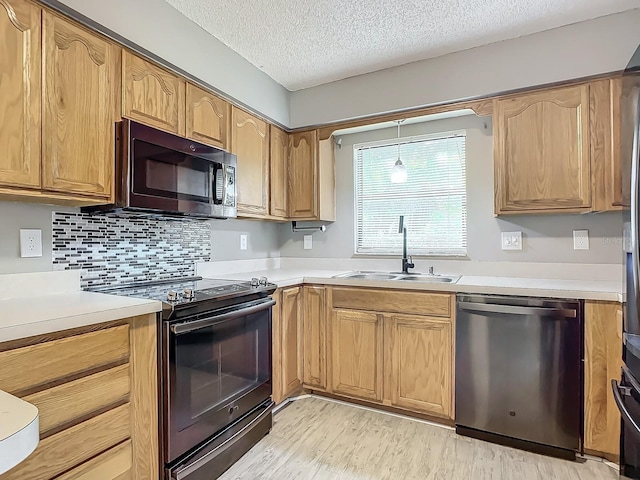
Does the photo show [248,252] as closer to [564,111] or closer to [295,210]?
[295,210]

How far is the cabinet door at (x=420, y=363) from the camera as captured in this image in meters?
2.17

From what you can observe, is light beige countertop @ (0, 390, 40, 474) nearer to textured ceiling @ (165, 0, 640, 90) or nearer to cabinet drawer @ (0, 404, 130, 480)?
cabinet drawer @ (0, 404, 130, 480)

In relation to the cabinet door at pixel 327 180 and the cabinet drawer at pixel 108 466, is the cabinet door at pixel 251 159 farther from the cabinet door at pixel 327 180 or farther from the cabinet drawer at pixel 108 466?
the cabinet drawer at pixel 108 466

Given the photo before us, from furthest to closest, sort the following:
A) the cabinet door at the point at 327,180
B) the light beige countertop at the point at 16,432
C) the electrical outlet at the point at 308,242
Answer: the electrical outlet at the point at 308,242
the cabinet door at the point at 327,180
the light beige countertop at the point at 16,432

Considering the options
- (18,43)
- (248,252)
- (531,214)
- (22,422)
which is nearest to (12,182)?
(18,43)

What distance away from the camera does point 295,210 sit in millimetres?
3037

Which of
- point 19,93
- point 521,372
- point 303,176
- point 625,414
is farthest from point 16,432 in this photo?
point 303,176

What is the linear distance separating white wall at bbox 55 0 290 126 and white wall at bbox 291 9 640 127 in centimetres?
42

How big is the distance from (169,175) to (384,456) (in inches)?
72.8

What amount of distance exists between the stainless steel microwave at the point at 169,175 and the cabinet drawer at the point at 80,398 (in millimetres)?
741

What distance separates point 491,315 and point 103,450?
192 centimetres

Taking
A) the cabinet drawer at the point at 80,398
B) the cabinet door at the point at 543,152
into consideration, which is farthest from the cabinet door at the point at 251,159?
the cabinet door at the point at 543,152

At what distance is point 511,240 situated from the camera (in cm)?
252

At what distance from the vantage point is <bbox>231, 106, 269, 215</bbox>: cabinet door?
248 cm
